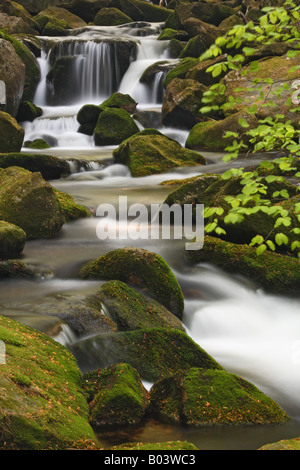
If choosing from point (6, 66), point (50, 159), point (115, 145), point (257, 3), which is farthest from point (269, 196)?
point (257, 3)

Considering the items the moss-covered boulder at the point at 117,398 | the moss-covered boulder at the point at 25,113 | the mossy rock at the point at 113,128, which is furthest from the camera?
the moss-covered boulder at the point at 25,113

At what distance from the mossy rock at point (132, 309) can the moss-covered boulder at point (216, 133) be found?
9625mm

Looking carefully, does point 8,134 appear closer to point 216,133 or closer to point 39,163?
point 39,163

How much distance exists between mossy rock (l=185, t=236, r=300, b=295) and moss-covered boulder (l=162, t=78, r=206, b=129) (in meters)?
11.1

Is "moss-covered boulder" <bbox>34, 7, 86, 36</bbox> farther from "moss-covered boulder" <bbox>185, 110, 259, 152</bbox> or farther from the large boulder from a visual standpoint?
"moss-covered boulder" <bbox>185, 110, 259, 152</bbox>

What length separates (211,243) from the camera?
7711 mm

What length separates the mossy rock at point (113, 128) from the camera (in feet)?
55.9

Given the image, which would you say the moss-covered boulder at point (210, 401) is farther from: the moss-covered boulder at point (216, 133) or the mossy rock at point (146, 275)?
the moss-covered boulder at point (216, 133)

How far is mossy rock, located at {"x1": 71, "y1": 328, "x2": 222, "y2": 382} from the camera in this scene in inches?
187

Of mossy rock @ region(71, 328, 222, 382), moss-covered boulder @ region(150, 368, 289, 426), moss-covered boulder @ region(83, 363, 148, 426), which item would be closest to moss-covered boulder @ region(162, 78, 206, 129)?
mossy rock @ region(71, 328, 222, 382)

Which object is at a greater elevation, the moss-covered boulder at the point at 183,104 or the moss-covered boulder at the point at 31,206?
the moss-covered boulder at the point at 183,104

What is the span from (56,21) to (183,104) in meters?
17.5

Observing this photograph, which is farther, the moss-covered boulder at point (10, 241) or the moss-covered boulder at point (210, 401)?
the moss-covered boulder at point (10, 241)

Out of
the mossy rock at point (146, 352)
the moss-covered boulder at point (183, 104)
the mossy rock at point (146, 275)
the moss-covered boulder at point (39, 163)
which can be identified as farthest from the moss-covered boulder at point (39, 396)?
the moss-covered boulder at point (183, 104)
